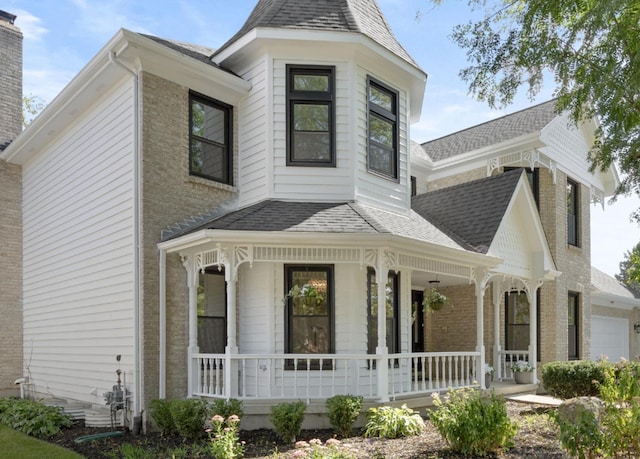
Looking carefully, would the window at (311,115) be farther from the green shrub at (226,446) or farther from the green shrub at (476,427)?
the green shrub at (476,427)

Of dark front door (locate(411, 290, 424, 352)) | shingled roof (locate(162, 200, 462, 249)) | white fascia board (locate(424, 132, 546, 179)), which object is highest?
white fascia board (locate(424, 132, 546, 179))

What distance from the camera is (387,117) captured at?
1303 cm

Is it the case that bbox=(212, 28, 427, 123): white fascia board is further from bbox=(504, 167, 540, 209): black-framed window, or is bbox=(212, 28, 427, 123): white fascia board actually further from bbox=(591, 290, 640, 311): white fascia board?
bbox=(591, 290, 640, 311): white fascia board

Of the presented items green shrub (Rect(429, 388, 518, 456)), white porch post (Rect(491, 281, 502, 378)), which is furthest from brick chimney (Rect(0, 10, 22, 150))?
green shrub (Rect(429, 388, 518, 456))

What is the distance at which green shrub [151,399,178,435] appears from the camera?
9.90 metres

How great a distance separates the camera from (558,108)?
34.5ft

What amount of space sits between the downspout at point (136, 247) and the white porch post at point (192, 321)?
2.80ft

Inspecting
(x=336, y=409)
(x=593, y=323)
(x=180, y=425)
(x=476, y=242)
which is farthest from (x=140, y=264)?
(x=593, y=323)

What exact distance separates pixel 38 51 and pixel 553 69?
15.6 meters

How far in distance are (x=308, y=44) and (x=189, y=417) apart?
708 centimetres

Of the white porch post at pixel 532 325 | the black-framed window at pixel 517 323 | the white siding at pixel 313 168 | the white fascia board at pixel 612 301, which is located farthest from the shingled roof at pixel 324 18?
the white fascia board at pixel 612 301

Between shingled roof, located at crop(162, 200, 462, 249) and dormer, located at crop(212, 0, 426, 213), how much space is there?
37 cm

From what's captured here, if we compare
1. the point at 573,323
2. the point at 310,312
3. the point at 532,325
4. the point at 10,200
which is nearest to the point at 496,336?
the point at 532,325

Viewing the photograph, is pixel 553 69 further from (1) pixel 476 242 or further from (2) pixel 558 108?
(1) pixel 476 242
